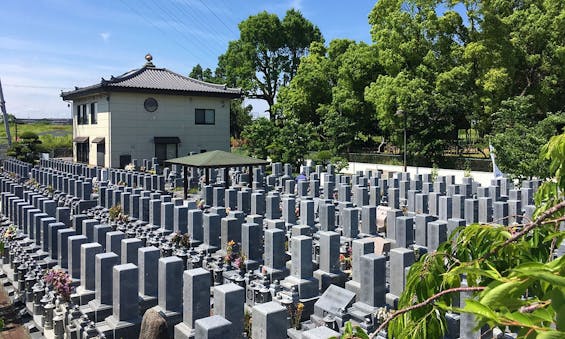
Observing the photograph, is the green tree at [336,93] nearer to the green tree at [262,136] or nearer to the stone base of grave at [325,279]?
the green tree at [262,136]

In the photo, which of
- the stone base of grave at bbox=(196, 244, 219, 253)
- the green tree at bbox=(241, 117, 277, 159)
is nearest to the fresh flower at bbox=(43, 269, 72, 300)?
the stone base of grave at bbox=(196, 244, 219, 253)

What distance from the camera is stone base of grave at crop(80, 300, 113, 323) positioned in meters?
7.18

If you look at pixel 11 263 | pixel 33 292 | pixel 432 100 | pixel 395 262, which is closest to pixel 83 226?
pixel 11 263

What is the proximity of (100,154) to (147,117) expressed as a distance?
4337 millimetres

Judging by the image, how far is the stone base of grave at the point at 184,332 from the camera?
608 cm

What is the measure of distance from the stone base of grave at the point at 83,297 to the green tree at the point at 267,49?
1585 inches

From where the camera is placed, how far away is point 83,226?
10883 millimetres

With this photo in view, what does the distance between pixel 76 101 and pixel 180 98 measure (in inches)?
402

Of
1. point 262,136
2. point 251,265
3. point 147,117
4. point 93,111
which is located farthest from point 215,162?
point 93,111

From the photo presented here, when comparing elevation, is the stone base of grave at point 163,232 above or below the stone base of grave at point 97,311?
above

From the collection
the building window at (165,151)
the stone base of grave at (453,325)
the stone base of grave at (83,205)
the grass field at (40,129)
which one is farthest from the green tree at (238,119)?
the stone base of grave at (453,325)

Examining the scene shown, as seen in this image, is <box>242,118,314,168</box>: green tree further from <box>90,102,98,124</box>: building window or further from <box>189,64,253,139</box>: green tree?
<box>189,64,253,139</box>: green tree

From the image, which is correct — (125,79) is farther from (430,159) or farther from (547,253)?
(547,253)

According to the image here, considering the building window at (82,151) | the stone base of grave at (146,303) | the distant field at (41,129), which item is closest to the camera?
the stone base of grave at (146,303)
